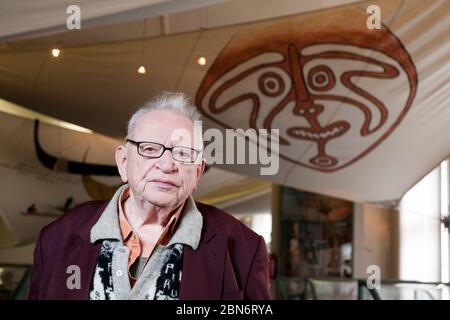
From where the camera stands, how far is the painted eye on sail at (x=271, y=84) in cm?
274

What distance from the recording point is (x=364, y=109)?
9.34 feet

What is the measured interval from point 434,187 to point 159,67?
2412mm

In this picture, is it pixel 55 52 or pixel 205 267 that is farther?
pixel 55 52

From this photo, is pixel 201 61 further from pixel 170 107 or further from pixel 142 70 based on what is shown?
pixel 170 107

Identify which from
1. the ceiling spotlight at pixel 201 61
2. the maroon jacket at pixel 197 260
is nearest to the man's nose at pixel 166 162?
the maroon jacket at pixel 197 260

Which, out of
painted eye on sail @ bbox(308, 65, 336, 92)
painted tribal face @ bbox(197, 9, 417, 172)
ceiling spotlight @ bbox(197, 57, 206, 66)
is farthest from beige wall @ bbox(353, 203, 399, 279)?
ceiling spotlight @ bbox(197, 57, 206, 66)

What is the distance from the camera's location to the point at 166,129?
89cm

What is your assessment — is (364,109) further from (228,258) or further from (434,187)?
(228,258)

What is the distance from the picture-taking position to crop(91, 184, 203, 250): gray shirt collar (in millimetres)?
893

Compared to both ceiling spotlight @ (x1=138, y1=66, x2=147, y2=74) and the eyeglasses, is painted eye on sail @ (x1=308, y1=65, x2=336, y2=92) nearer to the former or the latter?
ceiling spotlight @ (x1=138, y1=66, x2=147, y2=74)

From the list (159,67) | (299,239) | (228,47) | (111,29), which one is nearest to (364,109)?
(228,47)

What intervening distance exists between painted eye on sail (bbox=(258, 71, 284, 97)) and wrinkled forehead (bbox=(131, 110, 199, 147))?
1.84 meters

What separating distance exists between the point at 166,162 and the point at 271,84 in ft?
6.49

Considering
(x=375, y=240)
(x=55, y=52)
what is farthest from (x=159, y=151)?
(x=375, y=240)
